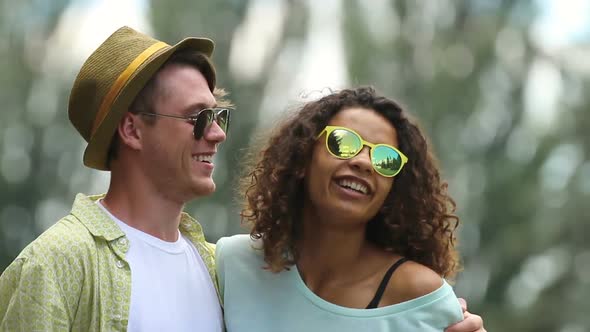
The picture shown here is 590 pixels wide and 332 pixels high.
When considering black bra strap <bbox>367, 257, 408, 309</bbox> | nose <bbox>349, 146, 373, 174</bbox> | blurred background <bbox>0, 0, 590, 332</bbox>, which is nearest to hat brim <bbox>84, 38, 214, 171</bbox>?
nose <bbox>349, 146, 373, 174</bbox>

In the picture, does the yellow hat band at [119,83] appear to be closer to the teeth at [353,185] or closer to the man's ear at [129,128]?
the man's ear at [129,128]

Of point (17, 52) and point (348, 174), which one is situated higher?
point (17, 52)

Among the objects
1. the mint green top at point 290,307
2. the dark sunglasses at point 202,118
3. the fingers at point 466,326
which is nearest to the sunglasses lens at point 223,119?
the dark sunglasses at point 202,118

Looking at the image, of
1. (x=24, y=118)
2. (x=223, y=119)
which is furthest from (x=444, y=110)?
(x=223, y=119)

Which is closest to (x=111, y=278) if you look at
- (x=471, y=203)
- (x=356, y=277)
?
(x=356, y=277)

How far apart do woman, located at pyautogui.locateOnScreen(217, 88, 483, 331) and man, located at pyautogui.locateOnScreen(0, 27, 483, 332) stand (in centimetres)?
15

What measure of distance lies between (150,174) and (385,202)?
0.80m

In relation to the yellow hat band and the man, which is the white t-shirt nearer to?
the man

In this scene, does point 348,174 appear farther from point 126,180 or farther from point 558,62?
point 558,62

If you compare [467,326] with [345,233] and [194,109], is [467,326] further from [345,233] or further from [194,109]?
[194,109]

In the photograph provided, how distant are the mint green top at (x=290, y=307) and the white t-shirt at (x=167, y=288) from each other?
0.08 meters

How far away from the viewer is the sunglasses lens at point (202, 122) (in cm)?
387

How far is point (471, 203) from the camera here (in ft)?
A: 56.6

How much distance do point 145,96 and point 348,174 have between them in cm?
76
